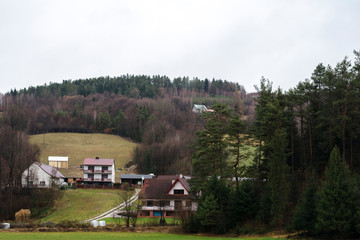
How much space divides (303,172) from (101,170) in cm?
5466

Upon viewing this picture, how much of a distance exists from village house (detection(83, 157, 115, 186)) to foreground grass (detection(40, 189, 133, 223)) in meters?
13.0

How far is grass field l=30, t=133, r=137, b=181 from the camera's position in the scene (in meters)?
110

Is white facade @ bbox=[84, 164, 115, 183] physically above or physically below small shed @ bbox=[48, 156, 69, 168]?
below

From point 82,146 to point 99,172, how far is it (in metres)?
33.1

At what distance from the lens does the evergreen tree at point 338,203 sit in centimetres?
3177

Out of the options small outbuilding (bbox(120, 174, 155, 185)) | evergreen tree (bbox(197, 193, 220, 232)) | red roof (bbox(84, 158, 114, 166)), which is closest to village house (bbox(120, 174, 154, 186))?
small outbuilding (bbox(120, 174, 155, 185))

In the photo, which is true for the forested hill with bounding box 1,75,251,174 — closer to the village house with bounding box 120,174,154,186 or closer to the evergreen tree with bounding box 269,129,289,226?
the village house with bounding box 120,174,154,186

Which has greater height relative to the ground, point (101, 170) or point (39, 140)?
point (39, 140)

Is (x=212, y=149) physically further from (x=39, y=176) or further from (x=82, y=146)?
(x=82, y=146)

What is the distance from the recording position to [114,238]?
33781mm

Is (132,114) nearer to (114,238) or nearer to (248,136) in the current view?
(248,136)

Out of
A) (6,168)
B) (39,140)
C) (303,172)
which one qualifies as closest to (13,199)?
(6,168)

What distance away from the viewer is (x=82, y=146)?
122 m

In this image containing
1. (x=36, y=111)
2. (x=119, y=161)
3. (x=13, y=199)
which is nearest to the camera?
(x=13, y=199)
